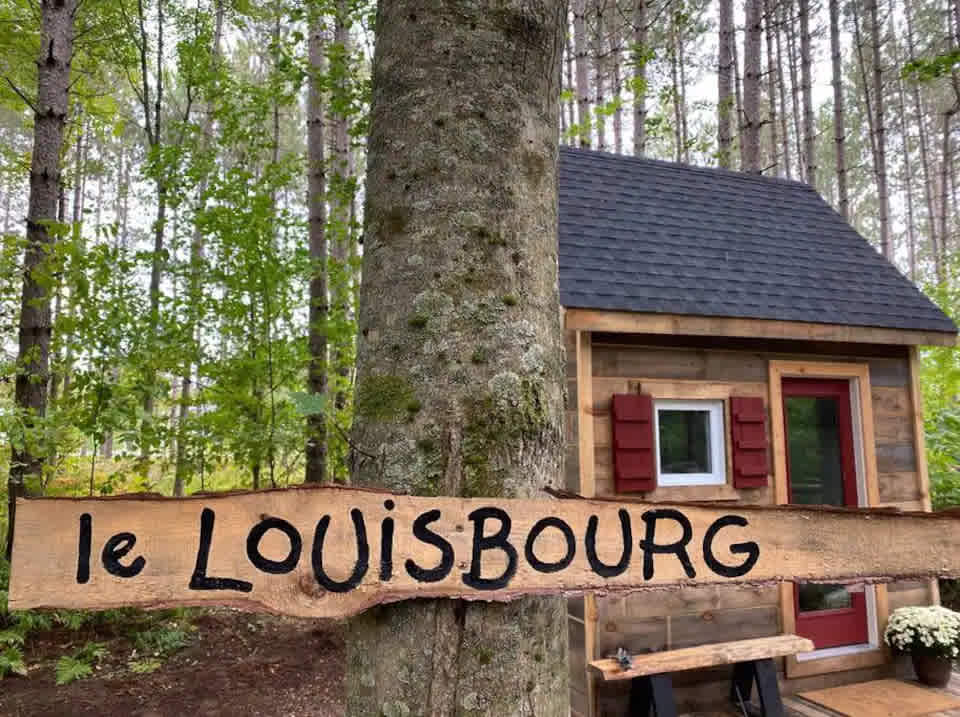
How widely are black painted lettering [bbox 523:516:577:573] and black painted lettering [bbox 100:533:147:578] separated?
0.69 meters

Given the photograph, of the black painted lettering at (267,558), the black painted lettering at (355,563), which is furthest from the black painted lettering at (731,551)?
the black painted lettering at (267,558)

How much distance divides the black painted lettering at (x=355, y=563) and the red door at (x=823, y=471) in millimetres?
4990

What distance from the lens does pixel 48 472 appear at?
538 cm

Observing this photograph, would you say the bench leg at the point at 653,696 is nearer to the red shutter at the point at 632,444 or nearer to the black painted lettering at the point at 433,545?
the red shutter at the point at 632,444

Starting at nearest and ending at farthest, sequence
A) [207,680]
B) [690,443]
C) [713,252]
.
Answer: [207,680]
[690,443]
[713,252]

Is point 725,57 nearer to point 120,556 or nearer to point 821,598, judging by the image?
point 821,598

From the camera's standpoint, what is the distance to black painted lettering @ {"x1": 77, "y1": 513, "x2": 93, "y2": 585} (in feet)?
3.59

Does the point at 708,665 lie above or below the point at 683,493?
below

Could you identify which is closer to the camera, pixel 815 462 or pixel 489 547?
pixel 489 547

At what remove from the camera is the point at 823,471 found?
5492mm

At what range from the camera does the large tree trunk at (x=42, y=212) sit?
5.23 meters

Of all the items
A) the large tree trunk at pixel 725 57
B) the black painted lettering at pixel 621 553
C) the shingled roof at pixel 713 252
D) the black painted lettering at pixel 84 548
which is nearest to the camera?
the black painted lettering at pixel 84 548

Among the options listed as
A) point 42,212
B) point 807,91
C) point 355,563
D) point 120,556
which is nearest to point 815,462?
point 355,563

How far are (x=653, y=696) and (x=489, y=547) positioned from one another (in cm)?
373
